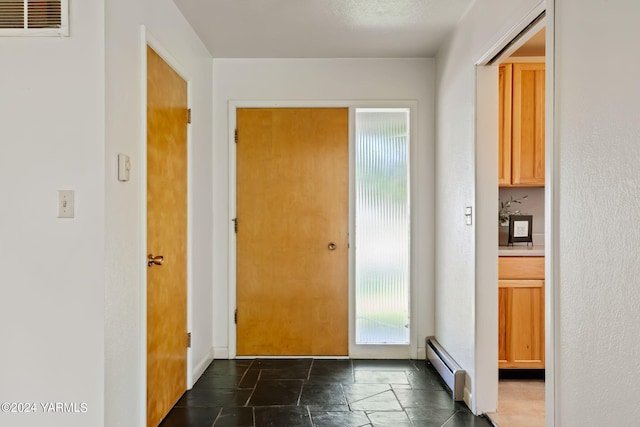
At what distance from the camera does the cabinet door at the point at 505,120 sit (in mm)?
3447

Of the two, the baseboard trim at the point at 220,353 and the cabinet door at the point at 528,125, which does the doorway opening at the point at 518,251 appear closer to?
the cabinet door at the point at 528,125

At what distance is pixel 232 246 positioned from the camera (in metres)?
3.91

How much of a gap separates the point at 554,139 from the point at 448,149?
5.32ft

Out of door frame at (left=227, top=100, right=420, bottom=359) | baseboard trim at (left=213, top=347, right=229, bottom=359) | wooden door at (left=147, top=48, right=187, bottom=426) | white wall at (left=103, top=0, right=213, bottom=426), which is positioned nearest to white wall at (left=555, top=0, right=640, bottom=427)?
white wall at (left=103, top=0, right=213, bottom=426)

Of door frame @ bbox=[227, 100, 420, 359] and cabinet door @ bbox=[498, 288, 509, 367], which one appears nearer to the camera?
cabinet door @ bbox=[498, 288, 509, 367]

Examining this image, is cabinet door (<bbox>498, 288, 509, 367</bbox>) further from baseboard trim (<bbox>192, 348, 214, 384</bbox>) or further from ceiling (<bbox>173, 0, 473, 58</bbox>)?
baseboard trim (<bbox>192, 348, 214, 384</bbox>)

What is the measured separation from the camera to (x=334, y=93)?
3918 millimetres
